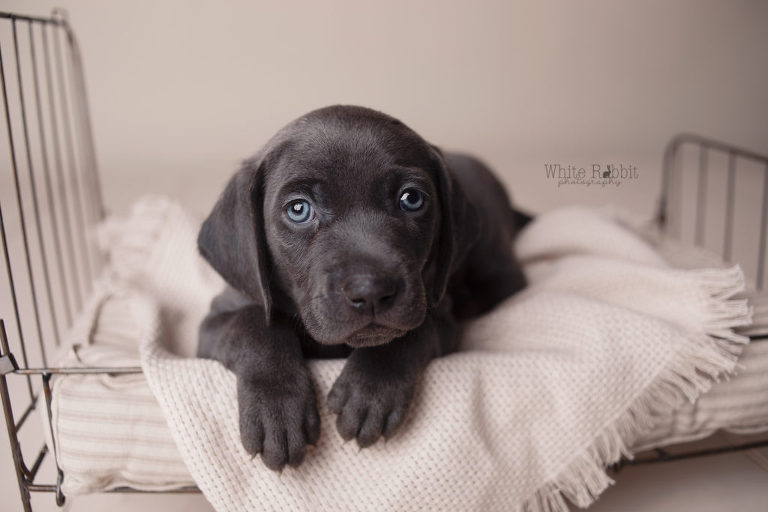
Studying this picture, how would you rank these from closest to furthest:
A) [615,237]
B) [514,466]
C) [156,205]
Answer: [514,466]
[615,237]
[156,205]

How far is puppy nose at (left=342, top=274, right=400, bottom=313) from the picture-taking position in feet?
6.03

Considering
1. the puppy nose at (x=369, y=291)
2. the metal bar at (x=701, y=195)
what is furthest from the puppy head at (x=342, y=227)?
the metal bar at (x=701, y=195)

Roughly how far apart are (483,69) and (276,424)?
50.5 inches

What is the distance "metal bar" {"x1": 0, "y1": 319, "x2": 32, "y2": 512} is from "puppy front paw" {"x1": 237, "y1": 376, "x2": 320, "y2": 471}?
2.50 feet

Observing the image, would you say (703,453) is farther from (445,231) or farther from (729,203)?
(729,203)

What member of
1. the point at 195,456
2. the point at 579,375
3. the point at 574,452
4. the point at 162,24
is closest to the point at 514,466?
the point at 574,452

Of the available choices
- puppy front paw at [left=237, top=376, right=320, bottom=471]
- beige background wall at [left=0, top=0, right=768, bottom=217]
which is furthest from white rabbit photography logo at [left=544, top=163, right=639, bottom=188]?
puppy front paw at [left=237, top=376, right=320, bottom=471]

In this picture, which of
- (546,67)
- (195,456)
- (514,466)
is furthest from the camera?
(546,67)

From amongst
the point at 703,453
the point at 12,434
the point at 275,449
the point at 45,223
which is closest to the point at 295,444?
the point at 275,449

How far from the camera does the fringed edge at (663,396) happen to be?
231 centimetres

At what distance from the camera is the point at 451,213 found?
239 cm

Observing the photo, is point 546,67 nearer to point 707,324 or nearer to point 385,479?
point 707,324

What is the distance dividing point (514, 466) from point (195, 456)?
942 millimetres

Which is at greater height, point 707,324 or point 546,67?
point 546,67
